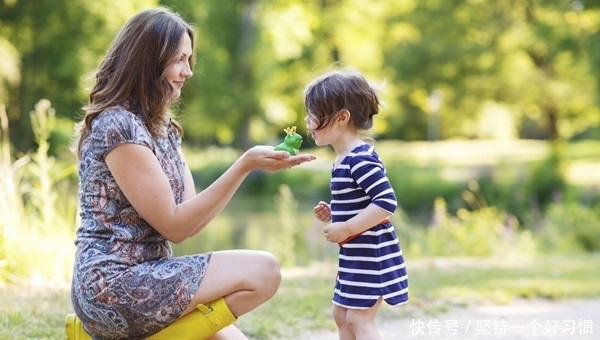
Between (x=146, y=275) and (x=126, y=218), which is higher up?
(x=126, y=218)

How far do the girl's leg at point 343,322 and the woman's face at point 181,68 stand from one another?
1091 millimetres

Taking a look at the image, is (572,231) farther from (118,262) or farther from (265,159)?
(118,262)

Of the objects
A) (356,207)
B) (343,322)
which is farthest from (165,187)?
(343,322)

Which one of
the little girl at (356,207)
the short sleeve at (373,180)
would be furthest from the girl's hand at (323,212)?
the short sleeve at (373,180)

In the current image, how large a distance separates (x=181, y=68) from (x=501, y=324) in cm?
295

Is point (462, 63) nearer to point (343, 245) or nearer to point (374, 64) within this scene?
point (374, 64)

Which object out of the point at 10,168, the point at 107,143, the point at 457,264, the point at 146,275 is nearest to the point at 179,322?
the point at 146,275

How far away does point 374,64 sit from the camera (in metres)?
32.0

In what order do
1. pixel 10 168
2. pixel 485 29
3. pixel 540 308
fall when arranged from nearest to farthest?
1. pixel 540 308
2. pixel 10 168
3. pixel 485 29

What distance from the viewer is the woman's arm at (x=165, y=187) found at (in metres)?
2.85

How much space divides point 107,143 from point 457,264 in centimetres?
541

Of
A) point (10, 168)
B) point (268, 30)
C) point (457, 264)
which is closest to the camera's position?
point (10, 168)

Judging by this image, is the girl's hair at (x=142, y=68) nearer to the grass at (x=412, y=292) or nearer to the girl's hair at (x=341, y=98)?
the girl's hair at (x=341, y=98)

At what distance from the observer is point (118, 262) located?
286 cm
